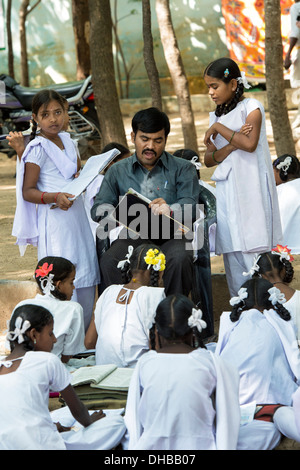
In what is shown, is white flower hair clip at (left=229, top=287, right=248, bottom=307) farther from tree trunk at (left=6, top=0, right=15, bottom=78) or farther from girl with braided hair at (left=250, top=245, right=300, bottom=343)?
tree trunk at (left=6, top=0, right=15, bottom=78)

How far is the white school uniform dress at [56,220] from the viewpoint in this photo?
484 centimetres

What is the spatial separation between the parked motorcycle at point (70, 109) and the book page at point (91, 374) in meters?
6.91

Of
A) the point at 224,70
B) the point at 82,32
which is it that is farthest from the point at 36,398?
the point at 82,32

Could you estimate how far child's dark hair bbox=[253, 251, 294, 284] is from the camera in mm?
4270

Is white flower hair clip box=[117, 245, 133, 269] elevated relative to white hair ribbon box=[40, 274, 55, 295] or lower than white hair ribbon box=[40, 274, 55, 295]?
elevated

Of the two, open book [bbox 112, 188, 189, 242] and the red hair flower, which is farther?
open book [bbox 112, 188, 189, 242]

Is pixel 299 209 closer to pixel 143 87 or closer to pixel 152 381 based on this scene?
pixel 152 381

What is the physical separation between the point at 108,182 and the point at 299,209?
162 cm

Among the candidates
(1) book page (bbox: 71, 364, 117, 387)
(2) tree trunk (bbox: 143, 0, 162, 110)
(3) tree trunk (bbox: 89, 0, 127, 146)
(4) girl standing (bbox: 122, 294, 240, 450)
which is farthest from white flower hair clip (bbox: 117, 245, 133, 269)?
(2) tree trunk (bbox: 143, 0, 162, 110)

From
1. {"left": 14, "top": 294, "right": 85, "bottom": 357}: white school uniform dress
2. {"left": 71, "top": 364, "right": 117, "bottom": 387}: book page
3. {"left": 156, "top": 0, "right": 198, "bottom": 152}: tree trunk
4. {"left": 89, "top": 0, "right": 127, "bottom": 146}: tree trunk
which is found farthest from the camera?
{"left": 156, "top": 0, "right": 198, "bottom": 152}: tree trunk

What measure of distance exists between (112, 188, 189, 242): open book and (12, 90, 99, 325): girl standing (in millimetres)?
317

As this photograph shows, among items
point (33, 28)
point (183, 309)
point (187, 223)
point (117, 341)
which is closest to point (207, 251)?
point (187, 223)

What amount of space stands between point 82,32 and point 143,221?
323 inches

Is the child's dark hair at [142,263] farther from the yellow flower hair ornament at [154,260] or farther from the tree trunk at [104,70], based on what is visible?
the tree trunk at [104,70]
